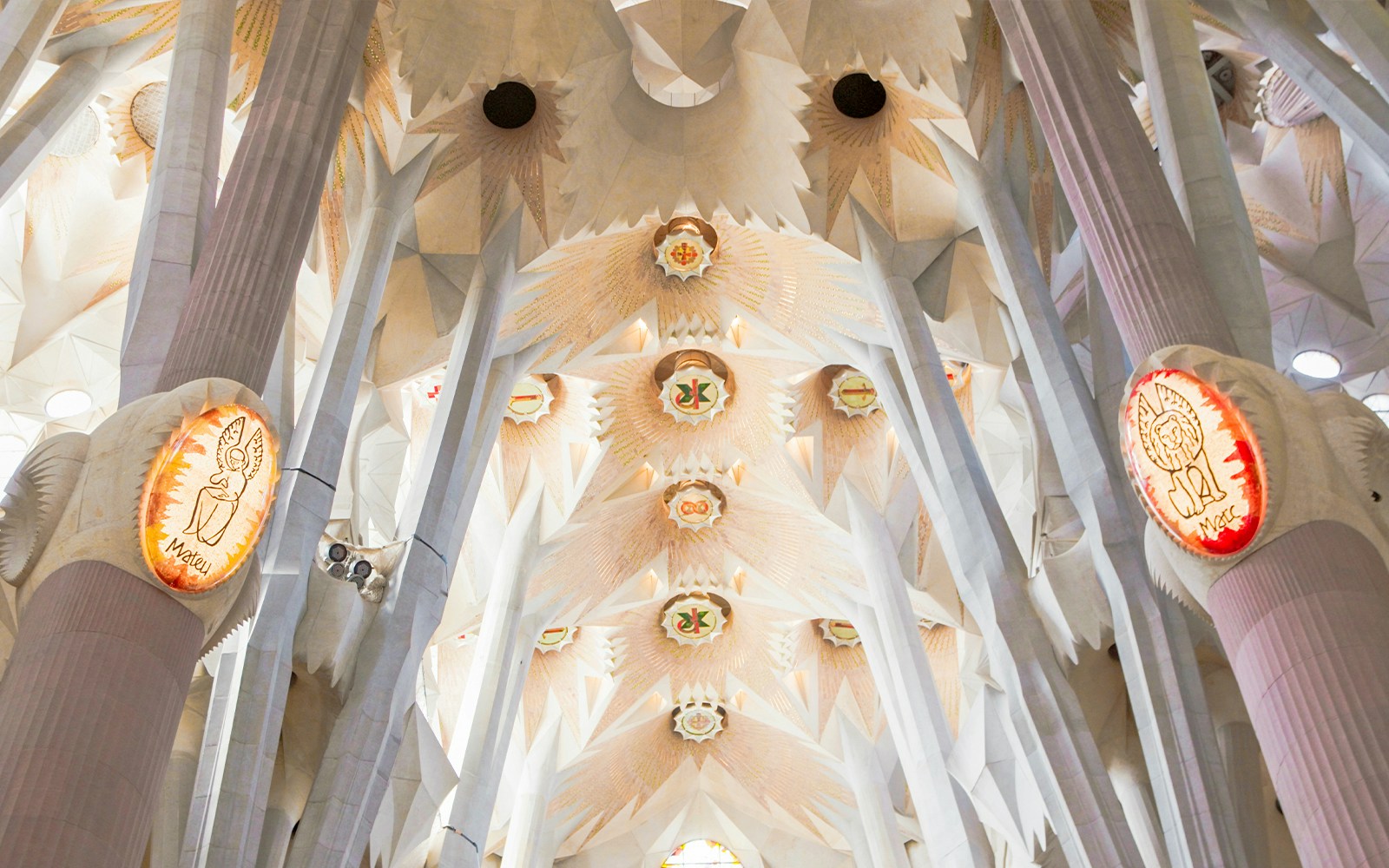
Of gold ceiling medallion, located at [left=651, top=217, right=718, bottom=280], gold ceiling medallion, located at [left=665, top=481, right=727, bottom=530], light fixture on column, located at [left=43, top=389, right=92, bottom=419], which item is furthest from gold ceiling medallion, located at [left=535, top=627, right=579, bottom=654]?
light fixture on column, located at [left=43, top=389, right=92, bottom=419]

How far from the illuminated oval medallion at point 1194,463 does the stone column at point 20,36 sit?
6045 millimetres

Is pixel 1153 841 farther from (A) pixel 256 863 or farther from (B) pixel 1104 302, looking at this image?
(A) pixel 256 863

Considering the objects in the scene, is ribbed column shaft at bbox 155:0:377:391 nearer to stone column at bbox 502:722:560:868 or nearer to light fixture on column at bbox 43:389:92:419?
light fixture on column at bbox 43:389:92:419

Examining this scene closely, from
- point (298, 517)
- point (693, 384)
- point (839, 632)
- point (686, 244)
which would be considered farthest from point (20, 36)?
point (839, 632)

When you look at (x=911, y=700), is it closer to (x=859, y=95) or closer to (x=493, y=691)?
(x=493, y=691)

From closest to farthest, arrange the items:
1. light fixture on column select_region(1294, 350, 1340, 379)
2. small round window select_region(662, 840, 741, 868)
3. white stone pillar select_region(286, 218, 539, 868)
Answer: white stone pillar select_region(286, 218, 539, 868) < light fixture on column select_region(1294, 350, 1340, 379) < small round window select_region(662, 840, 741, 868)

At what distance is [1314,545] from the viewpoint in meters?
5.81

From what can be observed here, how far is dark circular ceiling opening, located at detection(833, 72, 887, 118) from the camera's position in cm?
1251

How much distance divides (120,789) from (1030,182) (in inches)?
338

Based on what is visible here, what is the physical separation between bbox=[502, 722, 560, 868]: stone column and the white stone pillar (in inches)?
229

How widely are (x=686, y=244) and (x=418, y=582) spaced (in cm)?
514

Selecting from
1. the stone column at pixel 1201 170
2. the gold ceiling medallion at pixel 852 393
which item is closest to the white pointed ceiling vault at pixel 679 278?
the gold ceiling medallion at pixel 852 393

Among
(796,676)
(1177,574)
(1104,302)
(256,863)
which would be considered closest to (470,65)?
(1104,302)

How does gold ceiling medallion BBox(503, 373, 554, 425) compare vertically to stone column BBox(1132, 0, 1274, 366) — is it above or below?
above
